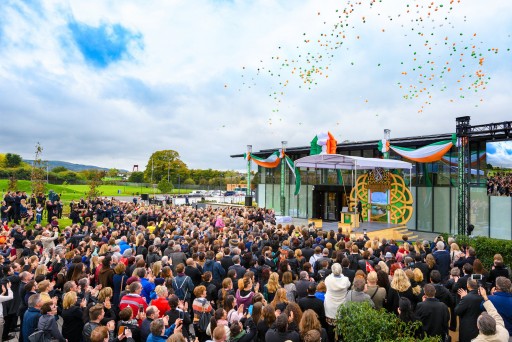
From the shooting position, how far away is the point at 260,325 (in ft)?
15.2

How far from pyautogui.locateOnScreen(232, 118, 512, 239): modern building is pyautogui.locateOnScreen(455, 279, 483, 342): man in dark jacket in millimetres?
13258

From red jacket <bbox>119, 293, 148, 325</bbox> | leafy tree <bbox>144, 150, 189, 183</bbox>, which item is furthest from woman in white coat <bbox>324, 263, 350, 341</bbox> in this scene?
leafy tree <bbox>144, 150, 189, 183</bbox>

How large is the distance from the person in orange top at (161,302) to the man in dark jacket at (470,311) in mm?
4745

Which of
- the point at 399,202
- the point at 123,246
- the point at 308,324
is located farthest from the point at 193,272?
the point at 399,202

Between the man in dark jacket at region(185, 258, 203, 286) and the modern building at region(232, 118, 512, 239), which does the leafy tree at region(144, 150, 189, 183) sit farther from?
the man in dark jacket at region(185, 258, 203, 286)

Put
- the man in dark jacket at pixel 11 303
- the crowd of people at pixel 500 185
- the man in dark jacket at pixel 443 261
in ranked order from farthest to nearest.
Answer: the crowd of people at pixel 500 185
the man in dark jacket at pixel 443 261
the man in dark jacket at pixel 11 303

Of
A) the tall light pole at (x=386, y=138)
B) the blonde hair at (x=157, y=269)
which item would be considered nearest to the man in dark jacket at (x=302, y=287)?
the blonde hair at (x=157, y=269)

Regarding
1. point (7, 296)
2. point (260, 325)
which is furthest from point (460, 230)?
point (7, 296)

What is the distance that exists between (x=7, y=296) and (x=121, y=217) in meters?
15.8

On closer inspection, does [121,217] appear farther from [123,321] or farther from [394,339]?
[394,339]

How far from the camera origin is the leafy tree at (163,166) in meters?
83.3

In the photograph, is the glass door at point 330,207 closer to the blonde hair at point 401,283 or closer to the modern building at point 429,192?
the modern building at point 429,192

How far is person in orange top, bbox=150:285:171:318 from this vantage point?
5.18 meters

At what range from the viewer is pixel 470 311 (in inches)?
204
